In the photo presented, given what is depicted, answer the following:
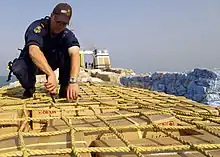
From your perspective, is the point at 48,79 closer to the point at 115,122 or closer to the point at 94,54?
the point at 115,122

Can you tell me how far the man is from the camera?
319cm

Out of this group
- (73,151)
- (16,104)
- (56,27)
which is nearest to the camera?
(73,151)

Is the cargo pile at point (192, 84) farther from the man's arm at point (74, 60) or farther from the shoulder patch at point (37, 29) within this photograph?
the shoulder patch at point (37, 29)

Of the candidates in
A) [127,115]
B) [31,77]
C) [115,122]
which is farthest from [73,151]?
[31,77]

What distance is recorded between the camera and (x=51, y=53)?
379 centimetres

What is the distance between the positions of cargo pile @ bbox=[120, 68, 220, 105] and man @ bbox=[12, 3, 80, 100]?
4.40 m

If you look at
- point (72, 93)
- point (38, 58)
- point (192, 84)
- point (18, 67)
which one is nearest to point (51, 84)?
point (72, 93)

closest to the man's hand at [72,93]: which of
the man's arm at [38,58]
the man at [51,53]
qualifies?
the man at [51,53]

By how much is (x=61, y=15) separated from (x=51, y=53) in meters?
0.69

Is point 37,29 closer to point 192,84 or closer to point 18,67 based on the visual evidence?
point 18,67

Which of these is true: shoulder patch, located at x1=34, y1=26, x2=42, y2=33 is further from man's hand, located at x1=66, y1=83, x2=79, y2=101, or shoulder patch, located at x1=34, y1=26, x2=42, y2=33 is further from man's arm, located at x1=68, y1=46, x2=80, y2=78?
man's hand, located at x1=66, y1=83, x2=79, y2=101

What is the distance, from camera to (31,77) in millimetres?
3779

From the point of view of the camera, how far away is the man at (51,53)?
3.19 metres

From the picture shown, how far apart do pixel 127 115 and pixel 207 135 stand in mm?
602
